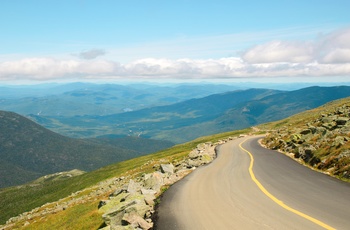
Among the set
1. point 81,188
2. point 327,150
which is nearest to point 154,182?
point 327,150

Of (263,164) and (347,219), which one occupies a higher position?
(347,219)

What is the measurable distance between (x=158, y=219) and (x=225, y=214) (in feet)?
13.5

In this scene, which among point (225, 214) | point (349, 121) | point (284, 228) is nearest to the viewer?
point (284, 228)

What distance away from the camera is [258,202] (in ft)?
57.3

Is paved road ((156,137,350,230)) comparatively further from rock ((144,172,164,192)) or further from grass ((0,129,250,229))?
grass ((0,129,250,229))

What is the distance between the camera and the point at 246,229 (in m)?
13.5

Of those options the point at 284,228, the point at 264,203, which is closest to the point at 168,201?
the point at 264,203

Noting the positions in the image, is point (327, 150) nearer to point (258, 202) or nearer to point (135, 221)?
point (258, 202)

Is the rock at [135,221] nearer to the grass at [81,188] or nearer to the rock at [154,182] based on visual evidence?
the grass at [81,188]

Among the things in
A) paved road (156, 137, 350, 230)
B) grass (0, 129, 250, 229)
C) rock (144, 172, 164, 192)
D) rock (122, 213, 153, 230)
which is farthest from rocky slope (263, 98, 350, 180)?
grass (0, 129, 250, 229)

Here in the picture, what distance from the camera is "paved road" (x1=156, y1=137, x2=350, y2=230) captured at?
1416 centimetres

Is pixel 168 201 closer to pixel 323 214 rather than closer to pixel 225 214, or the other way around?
pixel 225 214

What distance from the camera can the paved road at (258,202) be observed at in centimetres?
1416

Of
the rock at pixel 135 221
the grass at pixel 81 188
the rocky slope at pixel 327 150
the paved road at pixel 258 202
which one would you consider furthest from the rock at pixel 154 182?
the rocky slope at pixel 327 150
